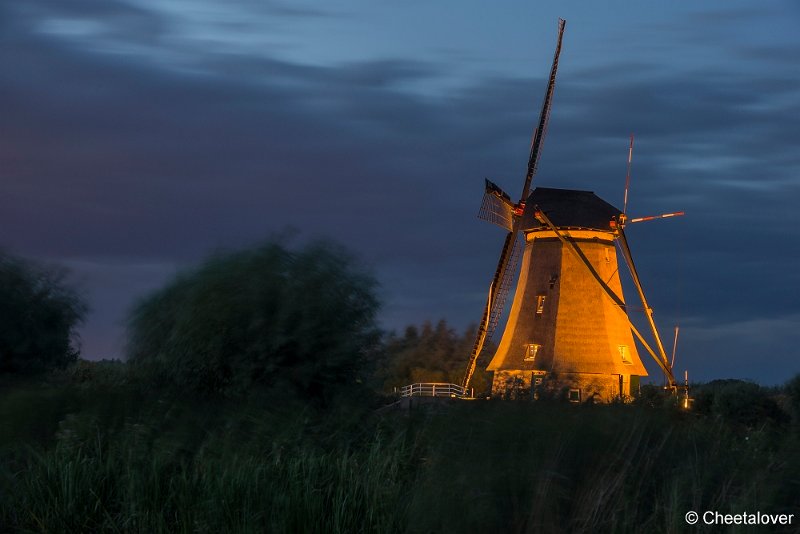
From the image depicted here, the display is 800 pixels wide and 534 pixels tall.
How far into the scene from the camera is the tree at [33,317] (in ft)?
74.1

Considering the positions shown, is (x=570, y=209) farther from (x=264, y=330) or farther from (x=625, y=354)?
(x=264, y=330)

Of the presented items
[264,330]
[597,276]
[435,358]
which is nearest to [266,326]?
[264,330]

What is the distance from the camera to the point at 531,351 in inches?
1603

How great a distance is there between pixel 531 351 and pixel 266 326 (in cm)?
2507

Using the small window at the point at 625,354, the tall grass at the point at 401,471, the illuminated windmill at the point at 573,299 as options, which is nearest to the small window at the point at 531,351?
the illuminated windmill at the point at 573,299

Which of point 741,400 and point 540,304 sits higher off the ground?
point 540,304

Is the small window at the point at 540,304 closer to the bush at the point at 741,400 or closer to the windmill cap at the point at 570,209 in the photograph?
the windmill cap at the point at 570,209

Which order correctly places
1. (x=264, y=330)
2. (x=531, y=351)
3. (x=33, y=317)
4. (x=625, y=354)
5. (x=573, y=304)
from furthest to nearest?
(x=625, y=354), (x=531, y=351), (x=573, y=304), (x=33, y=317), (x=264, y=330)

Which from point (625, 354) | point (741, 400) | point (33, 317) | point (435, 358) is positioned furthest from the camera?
point (435, 358)

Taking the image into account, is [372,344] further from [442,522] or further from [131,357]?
[442,522]

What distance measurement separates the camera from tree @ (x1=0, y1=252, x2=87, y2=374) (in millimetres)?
22578

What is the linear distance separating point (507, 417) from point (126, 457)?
15.4 feet

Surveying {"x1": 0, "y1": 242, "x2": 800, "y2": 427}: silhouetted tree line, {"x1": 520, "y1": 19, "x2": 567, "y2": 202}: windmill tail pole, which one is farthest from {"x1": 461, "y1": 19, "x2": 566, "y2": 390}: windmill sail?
{"x1": 0, "y1": 242, "x2": 800, "y2": 427}: silhouetted tree line

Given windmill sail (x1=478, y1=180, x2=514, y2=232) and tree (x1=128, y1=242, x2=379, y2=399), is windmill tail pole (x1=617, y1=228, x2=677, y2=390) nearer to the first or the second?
windmill sail (x1=478, y1=180, x2=514, y2=232)
